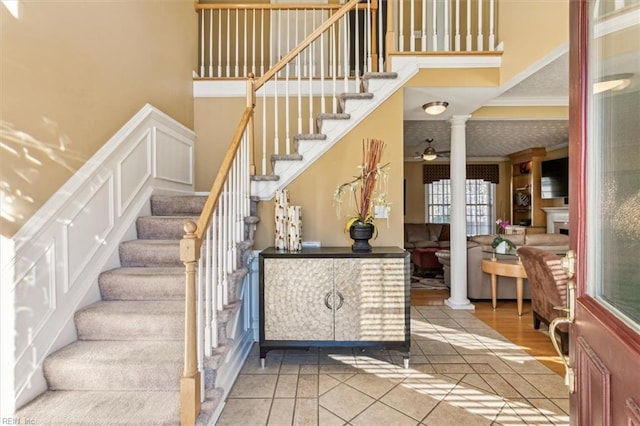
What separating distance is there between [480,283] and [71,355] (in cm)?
434

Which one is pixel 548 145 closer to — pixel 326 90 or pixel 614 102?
pixel 326 90

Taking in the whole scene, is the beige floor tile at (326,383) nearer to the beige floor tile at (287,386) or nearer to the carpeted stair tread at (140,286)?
the beige floor tile at (287,386)

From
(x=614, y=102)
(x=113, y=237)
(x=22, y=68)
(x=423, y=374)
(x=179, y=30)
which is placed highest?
(x=179, y=30)

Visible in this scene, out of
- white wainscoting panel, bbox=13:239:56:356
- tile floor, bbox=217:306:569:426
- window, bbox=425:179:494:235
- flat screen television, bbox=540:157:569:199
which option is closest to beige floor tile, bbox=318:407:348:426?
tile floor, bbox=217:306:569:426

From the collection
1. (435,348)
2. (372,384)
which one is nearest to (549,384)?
(435,348)

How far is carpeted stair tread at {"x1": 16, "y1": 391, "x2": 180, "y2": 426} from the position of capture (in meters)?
1.57

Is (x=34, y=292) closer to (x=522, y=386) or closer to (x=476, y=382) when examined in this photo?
(x=476, y=382)

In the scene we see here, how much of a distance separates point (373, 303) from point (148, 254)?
1.77 meters

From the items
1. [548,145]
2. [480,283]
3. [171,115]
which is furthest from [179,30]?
[548,145]

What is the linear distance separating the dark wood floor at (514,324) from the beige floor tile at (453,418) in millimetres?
1029

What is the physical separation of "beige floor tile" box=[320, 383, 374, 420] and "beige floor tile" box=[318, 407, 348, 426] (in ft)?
0.10

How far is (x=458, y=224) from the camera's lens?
415 cm

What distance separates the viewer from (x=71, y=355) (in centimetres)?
182

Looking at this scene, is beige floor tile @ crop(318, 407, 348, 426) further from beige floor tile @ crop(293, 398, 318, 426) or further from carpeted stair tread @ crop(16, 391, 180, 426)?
carpeted stair tread @ crop(16, 391, 180, 426)
